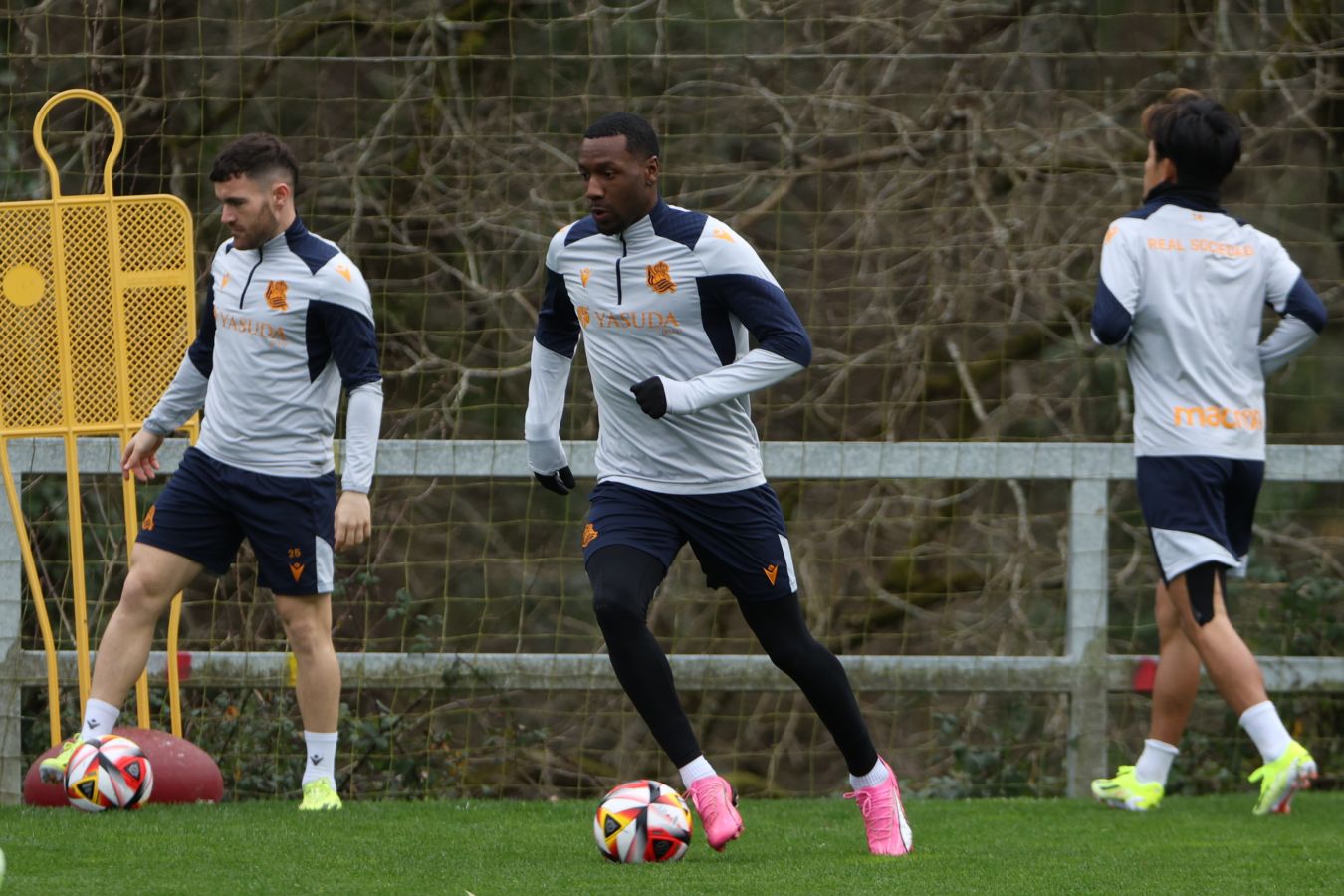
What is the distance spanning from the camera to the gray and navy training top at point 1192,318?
6.12 meters

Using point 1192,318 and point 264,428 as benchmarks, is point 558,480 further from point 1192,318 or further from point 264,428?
point 1192,318

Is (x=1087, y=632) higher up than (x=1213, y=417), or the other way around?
(x=1213, y=417)

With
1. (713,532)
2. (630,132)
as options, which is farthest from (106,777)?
(630,132)

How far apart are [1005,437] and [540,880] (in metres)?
5.00

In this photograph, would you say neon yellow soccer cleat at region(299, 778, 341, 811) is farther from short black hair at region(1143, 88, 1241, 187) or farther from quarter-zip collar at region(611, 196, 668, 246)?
short black hair at region(1143, 88, 1241, 187)

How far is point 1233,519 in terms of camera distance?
245 inches

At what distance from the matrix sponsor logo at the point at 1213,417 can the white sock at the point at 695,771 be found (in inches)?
85.1

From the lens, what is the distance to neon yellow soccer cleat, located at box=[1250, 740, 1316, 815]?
239 inches

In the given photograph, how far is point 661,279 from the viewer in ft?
16.2

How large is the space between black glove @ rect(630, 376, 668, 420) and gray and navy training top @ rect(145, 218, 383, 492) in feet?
4.69

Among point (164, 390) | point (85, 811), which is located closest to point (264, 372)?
point (164, 390)

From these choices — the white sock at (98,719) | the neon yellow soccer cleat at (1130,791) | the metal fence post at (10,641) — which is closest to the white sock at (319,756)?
the white sock at (98,719)

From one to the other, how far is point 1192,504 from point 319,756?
276 centimetres

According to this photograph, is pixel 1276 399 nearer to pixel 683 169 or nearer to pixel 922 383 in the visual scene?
pixel 922 383
